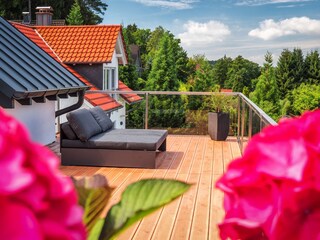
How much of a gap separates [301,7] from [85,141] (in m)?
78.9

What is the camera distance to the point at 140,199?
21.9 inches

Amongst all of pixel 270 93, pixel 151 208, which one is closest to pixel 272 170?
pixel 151 208

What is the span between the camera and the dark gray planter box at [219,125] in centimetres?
897

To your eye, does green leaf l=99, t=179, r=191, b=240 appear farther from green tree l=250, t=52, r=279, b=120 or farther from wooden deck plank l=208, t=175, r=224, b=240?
green tree l=250, t=52, r=279, b=120

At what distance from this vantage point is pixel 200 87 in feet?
113

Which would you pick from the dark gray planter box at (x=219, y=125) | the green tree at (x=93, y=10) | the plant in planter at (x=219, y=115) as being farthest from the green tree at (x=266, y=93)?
the dark gray planter box at (x=219, y=125)

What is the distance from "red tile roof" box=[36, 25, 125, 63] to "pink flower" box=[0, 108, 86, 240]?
15.8 meters

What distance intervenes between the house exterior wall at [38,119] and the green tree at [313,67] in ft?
155

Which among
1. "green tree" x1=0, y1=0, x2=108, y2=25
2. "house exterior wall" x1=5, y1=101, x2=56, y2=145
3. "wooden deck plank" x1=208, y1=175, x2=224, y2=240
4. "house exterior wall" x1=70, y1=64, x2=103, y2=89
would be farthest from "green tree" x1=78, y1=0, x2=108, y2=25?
"wooden deck plank" x1=208, y1=175, x2=224, y2=240

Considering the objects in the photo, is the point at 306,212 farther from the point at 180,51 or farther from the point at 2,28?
the point at 180,51

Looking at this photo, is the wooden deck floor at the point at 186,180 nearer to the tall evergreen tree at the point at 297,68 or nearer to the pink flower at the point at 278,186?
the pink flower at the point at 278,186

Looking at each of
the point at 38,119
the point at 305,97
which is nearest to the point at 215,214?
the point at 38,119

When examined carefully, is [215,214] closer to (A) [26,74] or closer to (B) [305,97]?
(A) [26,74]

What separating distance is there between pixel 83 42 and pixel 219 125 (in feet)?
30.8
